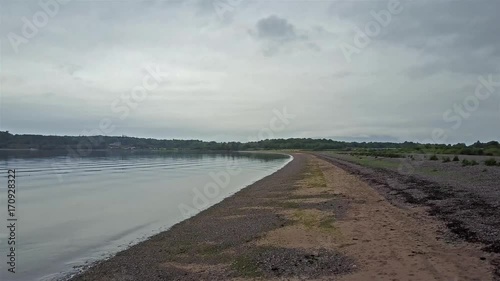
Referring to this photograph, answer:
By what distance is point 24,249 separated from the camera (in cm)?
1262

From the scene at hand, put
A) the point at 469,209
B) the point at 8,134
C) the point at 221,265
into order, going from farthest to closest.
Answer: the point at 8,134, the point at 469,209, the point at 221,265

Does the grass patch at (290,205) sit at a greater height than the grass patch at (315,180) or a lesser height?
lesser

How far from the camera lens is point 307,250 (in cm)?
995

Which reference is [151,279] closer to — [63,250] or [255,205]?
[63,250]

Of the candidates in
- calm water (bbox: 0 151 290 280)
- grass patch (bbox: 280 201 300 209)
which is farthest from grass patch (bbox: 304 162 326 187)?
grass patch (bbox: 280 201 300 209)

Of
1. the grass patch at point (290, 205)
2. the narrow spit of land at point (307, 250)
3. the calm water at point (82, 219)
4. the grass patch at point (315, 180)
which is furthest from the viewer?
the grass patch at point (315, 180)

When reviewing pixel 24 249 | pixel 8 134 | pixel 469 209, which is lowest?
pixel 24 249

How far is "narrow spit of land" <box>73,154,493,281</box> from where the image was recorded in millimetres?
7805

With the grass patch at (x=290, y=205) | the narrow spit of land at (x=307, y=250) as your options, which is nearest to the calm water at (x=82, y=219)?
the narrow spit of land at (x=307, y=250)

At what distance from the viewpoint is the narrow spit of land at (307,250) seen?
781cm

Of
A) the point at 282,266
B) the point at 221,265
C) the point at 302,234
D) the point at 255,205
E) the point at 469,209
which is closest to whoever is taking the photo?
the point at 282,266

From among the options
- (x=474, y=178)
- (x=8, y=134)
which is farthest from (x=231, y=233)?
(x=8, y=134)

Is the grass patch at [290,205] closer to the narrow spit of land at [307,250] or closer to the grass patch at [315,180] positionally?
the narrow spit of land at [307,250]

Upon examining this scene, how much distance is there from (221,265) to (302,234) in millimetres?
3457
